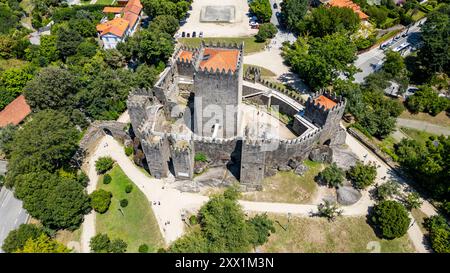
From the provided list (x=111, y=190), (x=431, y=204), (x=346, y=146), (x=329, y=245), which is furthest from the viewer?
(x=346, y=146)

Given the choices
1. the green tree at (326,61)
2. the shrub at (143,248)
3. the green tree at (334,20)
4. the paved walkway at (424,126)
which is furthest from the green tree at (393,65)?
the shrub at (143,248)

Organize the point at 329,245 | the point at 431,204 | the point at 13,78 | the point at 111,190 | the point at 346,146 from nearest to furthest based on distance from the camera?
the point at 329,245, the point at 431,204, the point at 111,190, the point at 346,146, the point at 13,78

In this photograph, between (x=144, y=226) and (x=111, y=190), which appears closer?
(x=144, y=226)

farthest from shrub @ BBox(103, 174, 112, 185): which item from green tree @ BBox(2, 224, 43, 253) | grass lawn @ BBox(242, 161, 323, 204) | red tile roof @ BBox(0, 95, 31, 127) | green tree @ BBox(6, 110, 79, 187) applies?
red tile roof @ BBox(0, 95, 31, 127)

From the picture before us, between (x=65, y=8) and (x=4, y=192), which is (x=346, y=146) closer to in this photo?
(x=4, y=192)

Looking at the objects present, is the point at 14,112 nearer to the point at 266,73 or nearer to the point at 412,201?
the point at 266,73

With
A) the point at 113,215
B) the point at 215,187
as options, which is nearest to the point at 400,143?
the point at 215,187

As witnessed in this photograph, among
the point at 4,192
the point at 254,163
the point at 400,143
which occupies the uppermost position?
the point at 254,163

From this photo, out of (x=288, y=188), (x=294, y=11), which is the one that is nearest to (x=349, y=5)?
(x=294, y=11)
